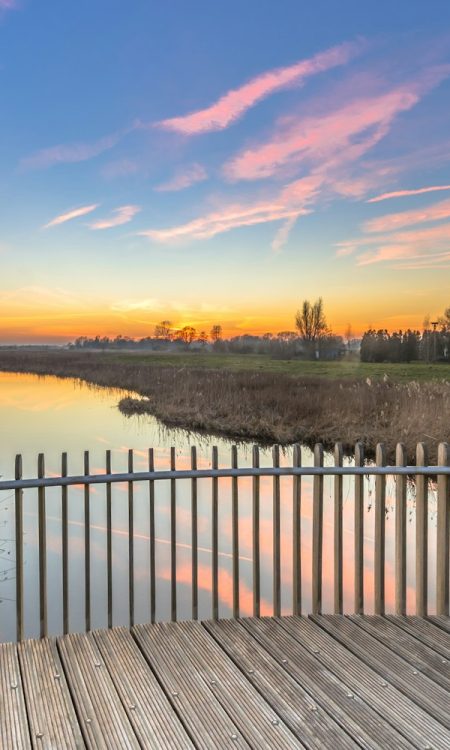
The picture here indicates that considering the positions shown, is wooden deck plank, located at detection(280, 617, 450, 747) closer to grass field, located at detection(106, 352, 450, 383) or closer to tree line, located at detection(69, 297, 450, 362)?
grass field, located at detection(106, 352, 450, 383)

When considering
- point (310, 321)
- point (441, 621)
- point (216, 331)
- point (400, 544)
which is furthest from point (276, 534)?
point (310, 321)

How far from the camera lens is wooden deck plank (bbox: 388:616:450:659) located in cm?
326

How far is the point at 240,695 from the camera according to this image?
2717mm

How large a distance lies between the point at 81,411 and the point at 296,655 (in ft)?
72.3

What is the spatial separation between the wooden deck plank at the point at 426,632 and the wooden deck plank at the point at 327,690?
75 cm

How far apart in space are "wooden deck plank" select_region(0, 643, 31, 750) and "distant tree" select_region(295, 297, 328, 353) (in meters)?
42.1

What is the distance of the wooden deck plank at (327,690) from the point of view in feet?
7.93

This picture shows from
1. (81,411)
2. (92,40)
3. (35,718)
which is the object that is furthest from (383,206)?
(35,718)

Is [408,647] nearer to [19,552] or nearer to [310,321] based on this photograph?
[19,552]

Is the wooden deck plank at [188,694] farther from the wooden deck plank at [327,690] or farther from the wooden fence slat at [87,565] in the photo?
the wooden deck plank at [327,690]

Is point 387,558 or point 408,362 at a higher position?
point 408,362

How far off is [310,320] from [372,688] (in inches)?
1717

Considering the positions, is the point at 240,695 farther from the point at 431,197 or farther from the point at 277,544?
the point at 431,197

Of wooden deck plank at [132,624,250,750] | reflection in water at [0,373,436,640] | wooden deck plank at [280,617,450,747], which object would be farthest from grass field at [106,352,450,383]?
wooden deck plank at [132,624,250,750]
